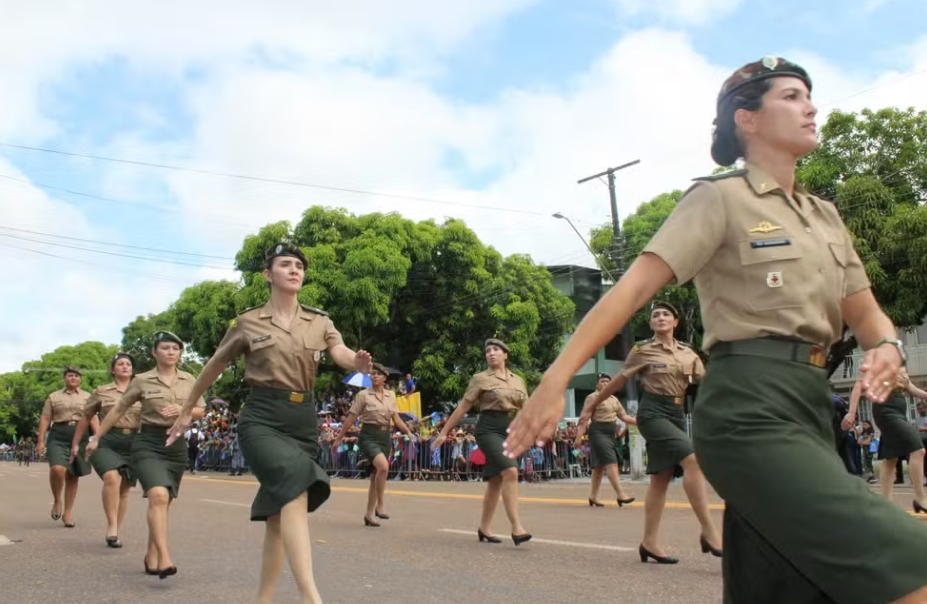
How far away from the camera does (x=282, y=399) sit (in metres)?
5.52

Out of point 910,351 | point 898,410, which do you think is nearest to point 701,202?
point 898,410

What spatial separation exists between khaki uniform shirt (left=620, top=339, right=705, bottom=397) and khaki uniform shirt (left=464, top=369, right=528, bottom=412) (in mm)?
1542

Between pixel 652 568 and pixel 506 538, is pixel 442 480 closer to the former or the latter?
pixel 506 538

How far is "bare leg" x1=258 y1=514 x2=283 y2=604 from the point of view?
5168 mm

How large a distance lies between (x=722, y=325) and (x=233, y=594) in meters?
4.95

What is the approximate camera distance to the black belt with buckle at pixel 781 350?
269 cm

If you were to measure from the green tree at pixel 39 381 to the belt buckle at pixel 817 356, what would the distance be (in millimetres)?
111000

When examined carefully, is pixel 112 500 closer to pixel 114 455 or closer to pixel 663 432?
pixel 114 455

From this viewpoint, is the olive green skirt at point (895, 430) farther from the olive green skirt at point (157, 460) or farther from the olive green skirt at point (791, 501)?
the olive green skirt at point (791, 501)

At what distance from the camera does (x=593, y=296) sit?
1818 inches

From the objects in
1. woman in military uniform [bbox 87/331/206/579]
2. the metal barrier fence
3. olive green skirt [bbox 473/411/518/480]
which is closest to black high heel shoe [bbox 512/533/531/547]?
→ olive green skirt [bbox 473/411/518/480]

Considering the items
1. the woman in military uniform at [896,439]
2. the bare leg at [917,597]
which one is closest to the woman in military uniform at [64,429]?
the woman in military uniform at [896,439]

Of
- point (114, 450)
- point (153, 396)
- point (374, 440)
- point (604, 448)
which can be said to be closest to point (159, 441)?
point (153, 396)

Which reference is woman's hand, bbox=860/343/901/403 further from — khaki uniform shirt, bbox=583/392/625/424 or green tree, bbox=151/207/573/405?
green tree, bbox=151/207/573/405
